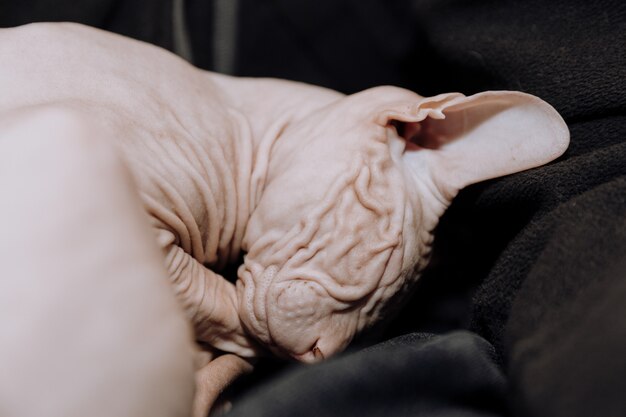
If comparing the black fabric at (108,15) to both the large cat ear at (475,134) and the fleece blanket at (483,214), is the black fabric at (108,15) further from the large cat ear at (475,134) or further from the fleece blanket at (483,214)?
the large cat ear at (475,134)

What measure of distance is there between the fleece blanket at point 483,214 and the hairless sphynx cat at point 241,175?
72 millimetres

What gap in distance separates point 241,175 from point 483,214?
1.16 feet

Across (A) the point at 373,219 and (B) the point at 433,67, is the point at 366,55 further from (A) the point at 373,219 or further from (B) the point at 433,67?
(A) the point at 373,219

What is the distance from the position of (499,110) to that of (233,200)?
1.29 feet

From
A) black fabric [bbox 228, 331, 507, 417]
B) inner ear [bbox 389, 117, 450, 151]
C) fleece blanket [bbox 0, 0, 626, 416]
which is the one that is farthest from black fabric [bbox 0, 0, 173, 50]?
black fabric [bbox 228, 331, 507, 417]

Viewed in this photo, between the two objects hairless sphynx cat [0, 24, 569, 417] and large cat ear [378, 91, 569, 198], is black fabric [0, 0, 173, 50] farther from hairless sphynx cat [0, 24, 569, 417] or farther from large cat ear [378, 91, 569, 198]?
large cat ear [378, 91, 569, 198]

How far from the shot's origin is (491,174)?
970 millimetres

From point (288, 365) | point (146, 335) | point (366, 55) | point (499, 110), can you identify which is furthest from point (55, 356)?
point (366, 55)

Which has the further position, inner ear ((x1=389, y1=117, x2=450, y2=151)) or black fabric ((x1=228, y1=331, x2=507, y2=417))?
inner ear ((x1=389, y1=117, x2=450, y2=151))

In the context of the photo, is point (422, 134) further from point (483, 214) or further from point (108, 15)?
point (108, 15)

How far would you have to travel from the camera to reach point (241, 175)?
1035 mm

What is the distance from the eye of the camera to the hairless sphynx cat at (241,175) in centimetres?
64

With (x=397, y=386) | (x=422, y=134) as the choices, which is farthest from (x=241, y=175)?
(x=397, y=386)

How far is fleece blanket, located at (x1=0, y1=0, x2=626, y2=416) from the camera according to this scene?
72cm
